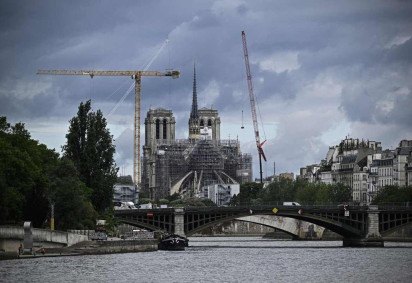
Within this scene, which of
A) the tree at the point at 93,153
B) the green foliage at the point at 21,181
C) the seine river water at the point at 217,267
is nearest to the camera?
the seine river water at the point at 217,267

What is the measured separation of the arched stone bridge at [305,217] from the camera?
159 meters

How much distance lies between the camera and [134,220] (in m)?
161

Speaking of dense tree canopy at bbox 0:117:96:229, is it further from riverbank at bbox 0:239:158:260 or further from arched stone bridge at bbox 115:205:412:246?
arched stone bridge at bbox 115:205:412:246

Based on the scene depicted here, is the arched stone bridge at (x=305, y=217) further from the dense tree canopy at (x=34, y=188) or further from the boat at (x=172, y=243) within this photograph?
the dense tree canopy at (x=34, y=188)

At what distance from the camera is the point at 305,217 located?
159m

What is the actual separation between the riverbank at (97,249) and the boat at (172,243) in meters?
0.76

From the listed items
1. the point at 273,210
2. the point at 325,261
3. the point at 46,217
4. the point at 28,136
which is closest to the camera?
the point at 325,261

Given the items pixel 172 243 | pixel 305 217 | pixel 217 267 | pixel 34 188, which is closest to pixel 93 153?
pixel 172 243

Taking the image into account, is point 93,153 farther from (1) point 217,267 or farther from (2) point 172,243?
(1) point 217,267

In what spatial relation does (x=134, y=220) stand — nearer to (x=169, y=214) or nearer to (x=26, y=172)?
(x=169, y=214)

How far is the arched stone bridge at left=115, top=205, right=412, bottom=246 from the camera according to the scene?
Result: 522 ft

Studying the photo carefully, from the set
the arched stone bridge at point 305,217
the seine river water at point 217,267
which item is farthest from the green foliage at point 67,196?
the arched stone bridge at point 305,217

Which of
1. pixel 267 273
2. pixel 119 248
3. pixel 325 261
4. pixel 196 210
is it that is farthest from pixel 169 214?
pixel 267 273

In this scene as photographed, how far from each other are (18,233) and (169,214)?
51455 mm
